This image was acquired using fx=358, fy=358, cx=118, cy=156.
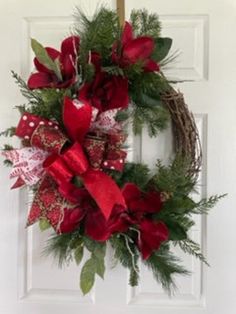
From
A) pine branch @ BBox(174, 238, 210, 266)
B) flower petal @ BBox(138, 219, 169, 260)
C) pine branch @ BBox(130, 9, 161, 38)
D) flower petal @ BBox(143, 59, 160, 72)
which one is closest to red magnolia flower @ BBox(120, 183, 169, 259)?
flower petal @ BBox(138, 219, 169, 260)

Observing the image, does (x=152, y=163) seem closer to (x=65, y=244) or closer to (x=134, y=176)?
(x=134, y=176)

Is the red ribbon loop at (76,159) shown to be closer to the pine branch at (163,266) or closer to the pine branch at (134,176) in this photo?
the pine branch at (134,176)

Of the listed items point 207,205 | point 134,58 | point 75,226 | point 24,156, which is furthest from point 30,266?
point 134,58

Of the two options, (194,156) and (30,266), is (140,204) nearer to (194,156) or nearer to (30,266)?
(194,156)

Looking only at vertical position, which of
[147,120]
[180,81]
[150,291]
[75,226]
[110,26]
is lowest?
[150,291]

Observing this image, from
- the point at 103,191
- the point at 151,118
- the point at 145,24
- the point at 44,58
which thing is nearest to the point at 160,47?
the point at 145,24

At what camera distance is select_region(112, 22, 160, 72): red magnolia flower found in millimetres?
842

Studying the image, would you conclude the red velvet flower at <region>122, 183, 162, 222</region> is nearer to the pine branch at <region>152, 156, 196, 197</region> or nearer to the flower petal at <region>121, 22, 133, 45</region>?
the pine branch at <region>152, 156, 196, 197</region>

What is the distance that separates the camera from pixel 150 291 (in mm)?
1064

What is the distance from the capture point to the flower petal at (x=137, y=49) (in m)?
0.84

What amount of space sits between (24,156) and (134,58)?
1.13ft

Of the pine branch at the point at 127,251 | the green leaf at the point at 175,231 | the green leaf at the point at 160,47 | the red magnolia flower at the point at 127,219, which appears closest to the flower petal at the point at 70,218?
the red magnolia flower at the point at 127,219

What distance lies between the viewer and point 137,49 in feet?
2.77

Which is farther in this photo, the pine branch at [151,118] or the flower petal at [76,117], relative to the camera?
the pine branch at [151,118]
